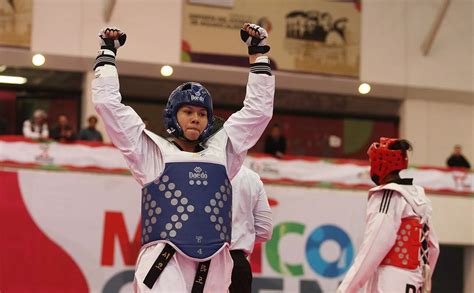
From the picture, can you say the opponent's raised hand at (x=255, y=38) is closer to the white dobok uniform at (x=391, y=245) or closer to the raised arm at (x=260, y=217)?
the raised arm at (x=260, y=217)

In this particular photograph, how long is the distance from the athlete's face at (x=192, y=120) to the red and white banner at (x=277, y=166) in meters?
9.52

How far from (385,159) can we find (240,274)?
166 cm

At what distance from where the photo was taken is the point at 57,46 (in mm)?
21453

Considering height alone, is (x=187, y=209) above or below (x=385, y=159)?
below

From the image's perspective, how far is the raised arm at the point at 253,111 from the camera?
22.4 feet

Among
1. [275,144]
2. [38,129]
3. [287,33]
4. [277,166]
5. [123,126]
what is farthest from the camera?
[287,33]

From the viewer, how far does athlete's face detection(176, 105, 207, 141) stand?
6.70m

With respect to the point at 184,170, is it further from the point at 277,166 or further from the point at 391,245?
the point at 277,166

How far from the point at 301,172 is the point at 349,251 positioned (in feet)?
5.21

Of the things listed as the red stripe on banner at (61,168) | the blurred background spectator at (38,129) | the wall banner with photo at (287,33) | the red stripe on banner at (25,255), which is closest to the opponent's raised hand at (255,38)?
the red stripe on banner at (25,255)

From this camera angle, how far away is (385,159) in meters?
9.06

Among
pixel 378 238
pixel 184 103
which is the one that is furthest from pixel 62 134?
pixel 184 103

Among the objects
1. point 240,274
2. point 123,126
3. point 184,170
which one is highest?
point 123,126

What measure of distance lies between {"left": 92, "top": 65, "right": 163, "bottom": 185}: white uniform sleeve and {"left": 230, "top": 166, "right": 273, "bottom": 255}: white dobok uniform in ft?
7.03
